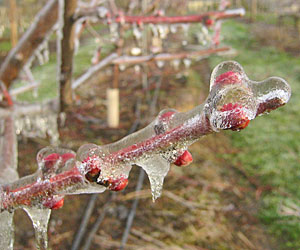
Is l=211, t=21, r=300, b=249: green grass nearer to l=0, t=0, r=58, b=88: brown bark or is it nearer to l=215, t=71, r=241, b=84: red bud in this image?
l=0, t=0, r=58, b=88: brown bark

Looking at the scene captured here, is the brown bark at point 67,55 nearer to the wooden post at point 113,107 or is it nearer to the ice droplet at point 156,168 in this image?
the ice droplet at point 156,168

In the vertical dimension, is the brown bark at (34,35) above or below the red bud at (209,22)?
below

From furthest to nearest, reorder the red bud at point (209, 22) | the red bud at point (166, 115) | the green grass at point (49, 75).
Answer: the green grass at point (49, 75), the red bud at point (209, 22), the red bud at point (166, 115)

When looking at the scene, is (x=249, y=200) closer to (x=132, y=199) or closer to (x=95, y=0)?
(x=132, y=199)


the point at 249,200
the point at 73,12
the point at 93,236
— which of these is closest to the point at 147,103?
the point at 249,200

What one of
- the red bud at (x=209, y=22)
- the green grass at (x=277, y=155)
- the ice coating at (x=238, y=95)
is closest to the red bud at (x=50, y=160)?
the ice coating at (x=238, y=95)
